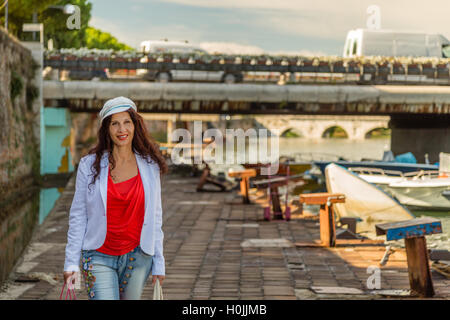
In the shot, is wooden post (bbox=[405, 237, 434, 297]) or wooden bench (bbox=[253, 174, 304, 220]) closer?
wooden post (bbox=[405, 237, 434, 297])

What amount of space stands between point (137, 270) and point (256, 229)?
836cm

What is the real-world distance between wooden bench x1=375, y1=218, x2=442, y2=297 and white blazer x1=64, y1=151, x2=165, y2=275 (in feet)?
10.9

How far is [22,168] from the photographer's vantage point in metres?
23.0

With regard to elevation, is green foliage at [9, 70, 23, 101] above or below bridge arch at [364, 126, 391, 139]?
above

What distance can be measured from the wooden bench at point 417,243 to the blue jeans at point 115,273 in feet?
11.0

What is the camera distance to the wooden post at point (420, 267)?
6.79 metres

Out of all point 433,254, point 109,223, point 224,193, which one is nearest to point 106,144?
point 109,223

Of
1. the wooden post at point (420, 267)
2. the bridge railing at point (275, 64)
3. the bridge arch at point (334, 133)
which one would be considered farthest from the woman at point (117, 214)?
the bridge arch at point (334, 133)

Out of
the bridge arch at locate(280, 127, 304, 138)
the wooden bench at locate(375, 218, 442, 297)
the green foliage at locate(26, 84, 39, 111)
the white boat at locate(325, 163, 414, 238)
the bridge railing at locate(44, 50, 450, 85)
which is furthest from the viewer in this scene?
the bridge arch at locate(280, 127, 304, 138)

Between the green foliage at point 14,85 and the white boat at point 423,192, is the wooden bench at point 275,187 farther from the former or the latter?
the green foliage at point 14,85

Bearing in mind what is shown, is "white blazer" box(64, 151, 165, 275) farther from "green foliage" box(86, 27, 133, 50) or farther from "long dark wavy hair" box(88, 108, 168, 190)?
"green foliage" box(86, 27, 133, 50)

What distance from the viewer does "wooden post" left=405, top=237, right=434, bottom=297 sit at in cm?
679

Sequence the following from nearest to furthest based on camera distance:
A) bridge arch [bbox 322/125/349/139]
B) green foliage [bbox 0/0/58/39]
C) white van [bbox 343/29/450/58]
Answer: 1. green foliage [bbox 0/0/58/39]
2. white van [bbox 343/29/450/58]
3. bridge arch [bbox 322/125/349/139]

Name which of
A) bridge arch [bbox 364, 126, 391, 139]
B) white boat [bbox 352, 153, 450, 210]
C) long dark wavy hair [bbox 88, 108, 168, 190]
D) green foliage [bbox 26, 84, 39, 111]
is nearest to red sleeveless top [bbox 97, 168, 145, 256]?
long dark wavy hair [bbox 88, 108, 168, 190]
